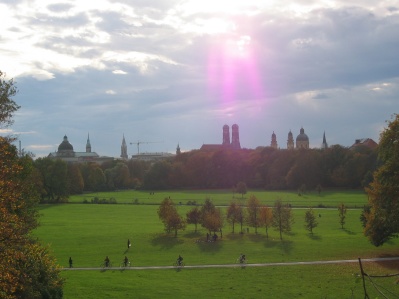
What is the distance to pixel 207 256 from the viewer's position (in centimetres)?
4131

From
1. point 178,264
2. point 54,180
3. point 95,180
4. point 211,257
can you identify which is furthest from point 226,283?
point 95,180

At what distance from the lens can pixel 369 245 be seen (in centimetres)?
4375

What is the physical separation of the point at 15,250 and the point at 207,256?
25.4 m

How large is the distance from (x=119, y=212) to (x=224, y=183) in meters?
65.6

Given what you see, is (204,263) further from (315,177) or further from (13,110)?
(315,177)

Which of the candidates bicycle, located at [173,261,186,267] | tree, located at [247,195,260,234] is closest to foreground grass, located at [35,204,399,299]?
bicycle, located at [173,261,186,267]

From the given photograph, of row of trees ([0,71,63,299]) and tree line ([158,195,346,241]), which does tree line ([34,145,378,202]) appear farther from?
row of trees ([0,71,63,299])

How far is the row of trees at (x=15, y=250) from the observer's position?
16.7m

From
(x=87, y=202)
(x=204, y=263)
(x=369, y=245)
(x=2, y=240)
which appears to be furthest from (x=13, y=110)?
(x=87, y=202)

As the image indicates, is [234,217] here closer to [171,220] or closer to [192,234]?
[192,234]

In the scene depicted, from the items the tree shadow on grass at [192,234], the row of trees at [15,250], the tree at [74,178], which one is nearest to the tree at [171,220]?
the tree shadow on grass at [192,234]

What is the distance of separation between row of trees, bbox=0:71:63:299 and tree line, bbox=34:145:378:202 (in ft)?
260

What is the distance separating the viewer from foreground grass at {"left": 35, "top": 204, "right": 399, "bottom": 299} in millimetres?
30109

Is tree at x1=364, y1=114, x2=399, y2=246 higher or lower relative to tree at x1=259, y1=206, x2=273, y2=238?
higher
